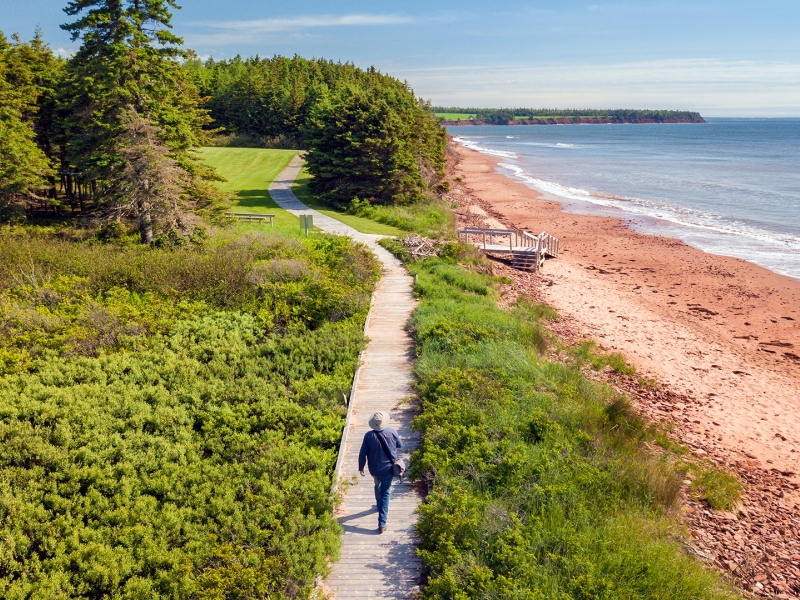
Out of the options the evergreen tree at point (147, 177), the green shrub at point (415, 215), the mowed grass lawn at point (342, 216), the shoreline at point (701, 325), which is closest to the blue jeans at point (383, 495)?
the shoreline at point (701, 325)

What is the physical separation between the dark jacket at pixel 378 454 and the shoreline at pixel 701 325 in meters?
8.26

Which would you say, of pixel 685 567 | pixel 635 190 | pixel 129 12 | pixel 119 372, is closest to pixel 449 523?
pixel 685 567

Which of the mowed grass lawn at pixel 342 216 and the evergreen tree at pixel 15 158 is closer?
the evergreen tree at pixel 15 158

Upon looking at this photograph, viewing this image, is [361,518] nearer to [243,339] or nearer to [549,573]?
[549,573]

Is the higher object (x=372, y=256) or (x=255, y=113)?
(x=255, y=113)

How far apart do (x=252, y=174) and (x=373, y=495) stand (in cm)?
3986

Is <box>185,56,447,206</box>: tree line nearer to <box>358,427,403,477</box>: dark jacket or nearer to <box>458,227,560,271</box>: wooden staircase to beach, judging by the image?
<box>458,227,560,271</box>: wooden staircase to beach

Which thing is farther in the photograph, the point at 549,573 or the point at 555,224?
the point at 555,224

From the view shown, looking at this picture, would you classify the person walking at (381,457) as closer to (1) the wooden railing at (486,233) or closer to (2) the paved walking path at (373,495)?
(2) the paved walking path at (373,495)

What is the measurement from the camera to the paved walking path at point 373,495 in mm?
7273

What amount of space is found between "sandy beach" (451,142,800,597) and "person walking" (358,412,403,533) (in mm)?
5566

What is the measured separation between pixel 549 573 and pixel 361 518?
2.77 m

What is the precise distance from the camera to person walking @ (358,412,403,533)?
7930 millimetres

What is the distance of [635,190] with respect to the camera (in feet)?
176
